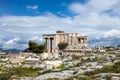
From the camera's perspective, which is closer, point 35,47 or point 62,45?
point 35,47

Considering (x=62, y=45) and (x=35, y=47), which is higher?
(x=62, y=45)

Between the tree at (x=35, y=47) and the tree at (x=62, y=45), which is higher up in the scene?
the tree at (x=62, y=45)

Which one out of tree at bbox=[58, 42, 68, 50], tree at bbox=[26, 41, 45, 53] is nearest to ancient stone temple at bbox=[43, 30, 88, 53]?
tree at bbox=[58, 42, 68, 50]

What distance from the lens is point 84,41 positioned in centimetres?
15462

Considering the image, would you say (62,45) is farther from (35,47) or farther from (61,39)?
(35,47)

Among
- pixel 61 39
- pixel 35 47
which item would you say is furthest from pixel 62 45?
pixel 35 47

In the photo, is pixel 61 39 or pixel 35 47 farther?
pixel 61 39

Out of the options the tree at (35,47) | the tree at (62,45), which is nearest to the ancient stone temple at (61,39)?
the tree at (62,45)

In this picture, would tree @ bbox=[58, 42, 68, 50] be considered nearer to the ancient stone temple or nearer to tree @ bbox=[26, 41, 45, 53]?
the ancient stone temple

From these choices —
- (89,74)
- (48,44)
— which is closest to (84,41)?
(48,44)

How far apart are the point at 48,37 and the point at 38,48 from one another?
50.2 metres

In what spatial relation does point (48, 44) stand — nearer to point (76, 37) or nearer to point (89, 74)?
point (76, 37)

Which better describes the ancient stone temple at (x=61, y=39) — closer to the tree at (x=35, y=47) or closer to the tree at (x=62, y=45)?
the tree at (x=62, y=45)

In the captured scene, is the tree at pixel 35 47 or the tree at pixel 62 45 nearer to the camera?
the tree at pixel 35 47
